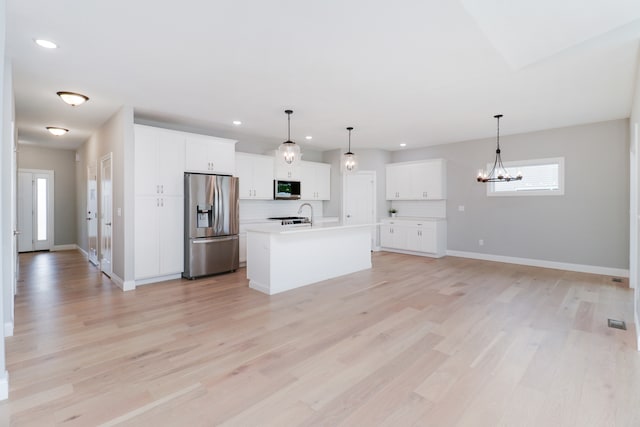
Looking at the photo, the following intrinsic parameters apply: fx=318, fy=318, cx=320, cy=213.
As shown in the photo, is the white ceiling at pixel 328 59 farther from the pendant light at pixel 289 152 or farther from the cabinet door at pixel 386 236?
the cabinet door at pixel 386 236

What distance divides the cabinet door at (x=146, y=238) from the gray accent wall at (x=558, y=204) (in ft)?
19.1

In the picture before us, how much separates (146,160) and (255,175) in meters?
2.20

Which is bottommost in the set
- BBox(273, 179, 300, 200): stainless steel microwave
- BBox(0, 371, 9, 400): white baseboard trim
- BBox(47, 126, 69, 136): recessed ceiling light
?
BBox(0, 371, 9, 400): white baseboard trim

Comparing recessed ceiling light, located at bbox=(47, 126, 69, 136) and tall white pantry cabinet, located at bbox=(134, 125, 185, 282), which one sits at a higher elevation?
recessed ceiling light, located at bbox=(47, 126, 69, 136)

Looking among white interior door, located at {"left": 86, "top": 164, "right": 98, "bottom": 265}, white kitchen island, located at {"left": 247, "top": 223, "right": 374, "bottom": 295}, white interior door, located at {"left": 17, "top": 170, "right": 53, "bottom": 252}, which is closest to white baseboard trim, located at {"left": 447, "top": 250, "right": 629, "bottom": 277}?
white kitchen island, located at {"left": 247, "top": 223, "right": 374, "bottom": 295}

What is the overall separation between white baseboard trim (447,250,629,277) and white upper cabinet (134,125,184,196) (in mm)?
5974

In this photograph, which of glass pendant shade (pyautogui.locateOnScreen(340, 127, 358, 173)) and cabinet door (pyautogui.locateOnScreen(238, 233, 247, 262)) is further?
cabinet door (pyautogui.locateOnScreen(238, 233, 247, 262))

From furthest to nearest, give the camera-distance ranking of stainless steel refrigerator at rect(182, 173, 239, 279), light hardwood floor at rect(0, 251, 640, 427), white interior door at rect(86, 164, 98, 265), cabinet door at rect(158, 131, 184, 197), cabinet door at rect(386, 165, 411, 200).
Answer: cabinet door at rect(386, 165, 411, 200), white interior door at rect(86, 164, 98, 265), stainless steel refrigerator at rect(182, 173, 239, 279), cabinet door at rect(158, 131, 184, 197), light hardwood floor at rect(0, 251, 640, 427)

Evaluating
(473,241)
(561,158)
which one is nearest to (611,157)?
(561,158)

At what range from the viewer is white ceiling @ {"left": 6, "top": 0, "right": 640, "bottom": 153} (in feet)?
7.68

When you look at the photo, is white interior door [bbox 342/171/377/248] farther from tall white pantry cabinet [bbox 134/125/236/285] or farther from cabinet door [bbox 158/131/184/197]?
cabinet door [bbox 158/131/184/197]

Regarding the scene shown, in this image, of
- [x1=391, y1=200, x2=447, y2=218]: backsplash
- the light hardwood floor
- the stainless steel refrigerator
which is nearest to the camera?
the light hardwood floor

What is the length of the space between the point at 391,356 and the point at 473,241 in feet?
17.0

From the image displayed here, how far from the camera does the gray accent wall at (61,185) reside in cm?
791
